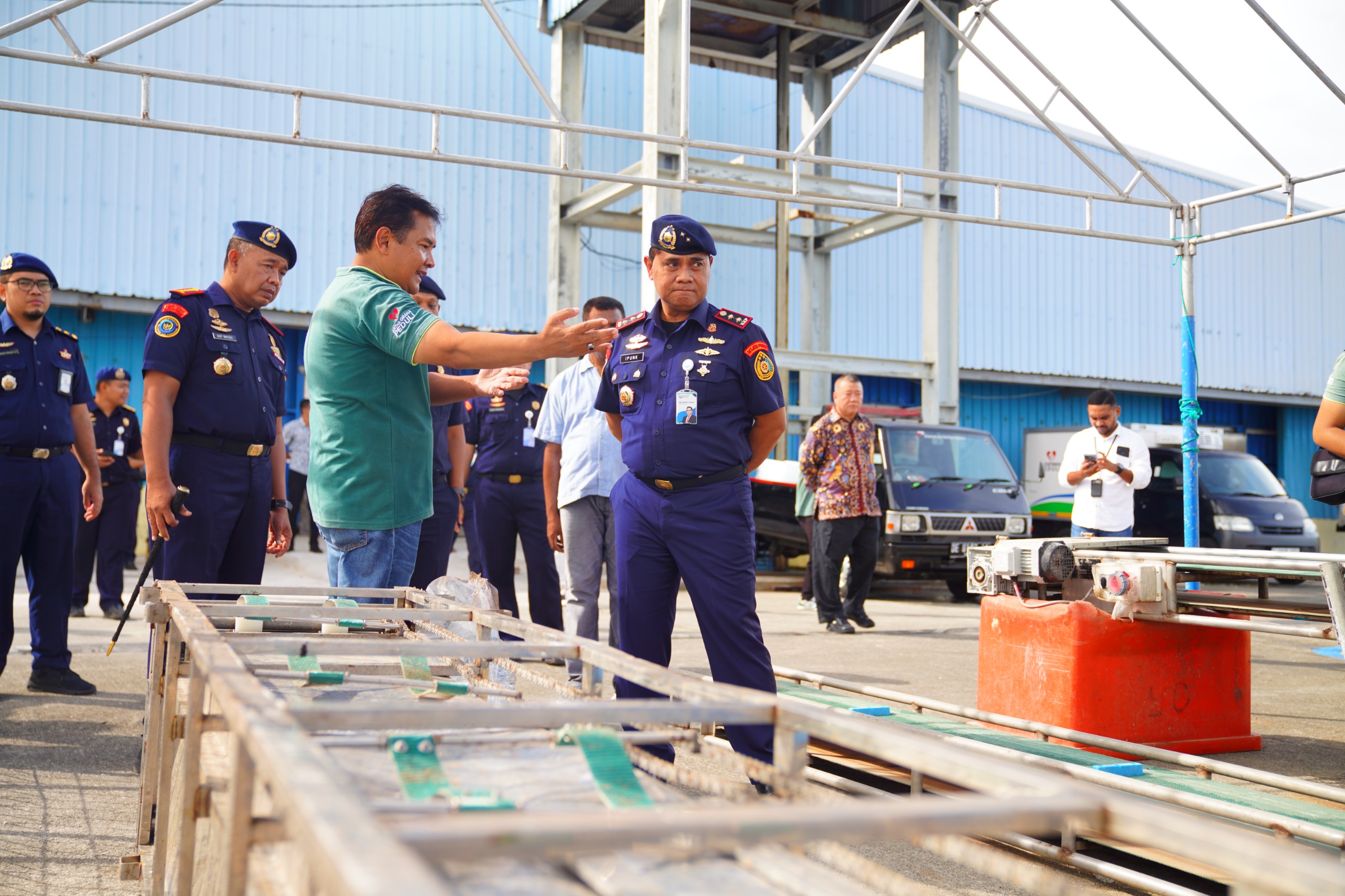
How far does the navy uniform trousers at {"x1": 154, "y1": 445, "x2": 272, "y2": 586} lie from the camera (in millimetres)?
3592

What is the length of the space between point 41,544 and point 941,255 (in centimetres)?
1025

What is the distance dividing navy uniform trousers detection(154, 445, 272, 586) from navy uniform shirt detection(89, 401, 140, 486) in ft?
15.8

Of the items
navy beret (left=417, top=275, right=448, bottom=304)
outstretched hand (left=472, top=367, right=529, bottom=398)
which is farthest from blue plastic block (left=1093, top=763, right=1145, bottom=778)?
navy beret (left=417, top=275, right=448, bottom=304)

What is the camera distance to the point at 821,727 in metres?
1.28

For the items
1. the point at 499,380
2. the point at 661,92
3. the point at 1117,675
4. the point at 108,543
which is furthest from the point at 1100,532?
the point at 108,543

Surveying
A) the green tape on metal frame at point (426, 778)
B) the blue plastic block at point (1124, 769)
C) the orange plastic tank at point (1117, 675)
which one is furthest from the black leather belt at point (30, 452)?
the blue plastic block at point (1124, 769)

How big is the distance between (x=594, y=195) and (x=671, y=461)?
9226 mm

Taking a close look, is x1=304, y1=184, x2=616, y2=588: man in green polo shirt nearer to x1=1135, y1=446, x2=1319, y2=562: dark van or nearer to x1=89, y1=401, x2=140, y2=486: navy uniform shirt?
x1=89, y1=401, x2=140, y2=486: navy uniform shirt

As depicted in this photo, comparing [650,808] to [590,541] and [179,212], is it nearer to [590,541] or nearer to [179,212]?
[590,541]

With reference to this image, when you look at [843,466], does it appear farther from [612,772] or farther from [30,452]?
[612,772]

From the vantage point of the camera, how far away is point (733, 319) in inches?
145

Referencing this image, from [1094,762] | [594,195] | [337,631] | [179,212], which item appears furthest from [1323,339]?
[337,631]

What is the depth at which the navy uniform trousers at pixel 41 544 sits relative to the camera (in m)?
4.66

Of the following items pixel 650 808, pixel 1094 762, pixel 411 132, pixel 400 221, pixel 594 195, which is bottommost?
pixel 1094 762
